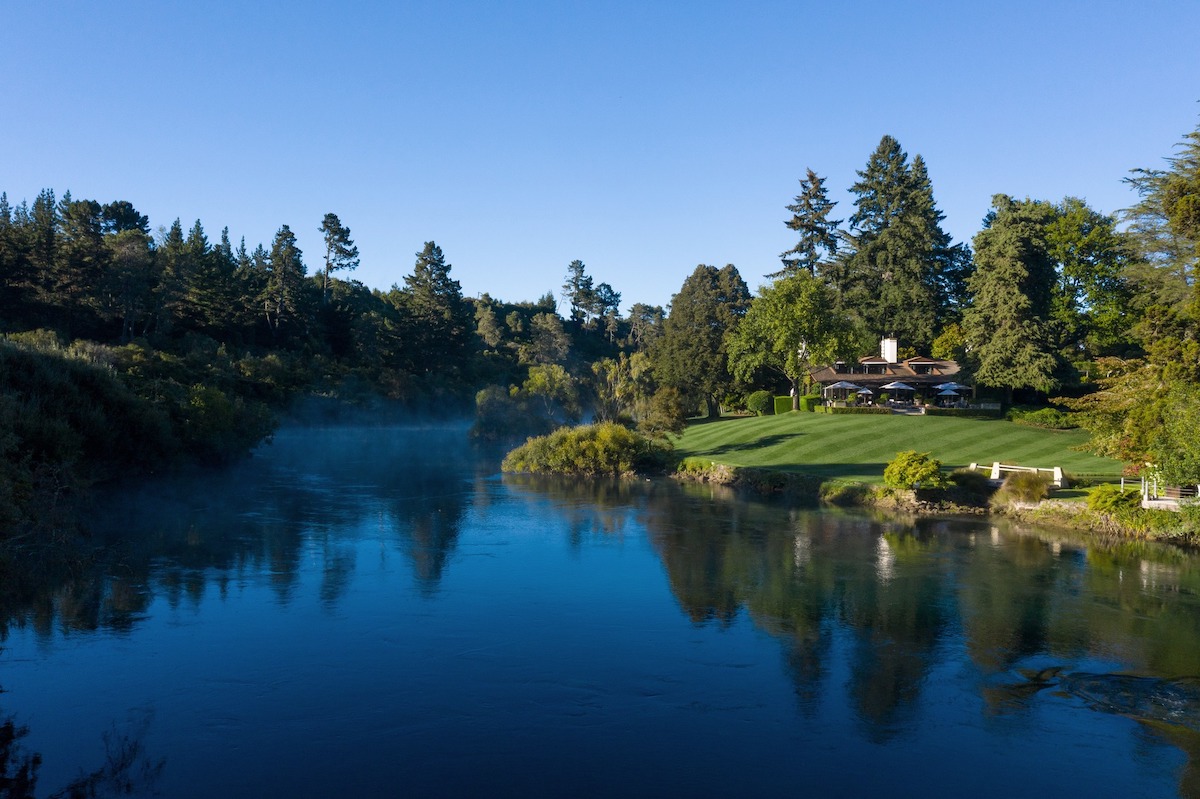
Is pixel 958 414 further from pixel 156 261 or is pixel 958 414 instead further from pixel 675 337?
pixel 156 261

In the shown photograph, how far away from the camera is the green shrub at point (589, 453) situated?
177 ft

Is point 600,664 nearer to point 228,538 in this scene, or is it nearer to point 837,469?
point 228,538

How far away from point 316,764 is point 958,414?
191 feet

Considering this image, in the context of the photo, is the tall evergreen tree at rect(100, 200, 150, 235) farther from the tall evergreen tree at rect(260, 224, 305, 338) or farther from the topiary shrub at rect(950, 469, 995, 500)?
the topiary shrub at rect(950, 469, 995, 500)

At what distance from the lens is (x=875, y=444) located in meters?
51.8

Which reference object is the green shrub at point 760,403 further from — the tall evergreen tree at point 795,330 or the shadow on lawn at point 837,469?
the shadow on lawn at point 837,469

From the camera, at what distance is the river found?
42.4 ft

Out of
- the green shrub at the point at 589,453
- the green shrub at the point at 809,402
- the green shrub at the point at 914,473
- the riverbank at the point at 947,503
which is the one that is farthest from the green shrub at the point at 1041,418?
the green shrub at the point at 589,453

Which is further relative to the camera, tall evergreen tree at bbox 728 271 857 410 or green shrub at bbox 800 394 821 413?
tall evergreen tree at bbox 728 271 857 410

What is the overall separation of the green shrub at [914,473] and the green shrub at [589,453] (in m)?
19.1

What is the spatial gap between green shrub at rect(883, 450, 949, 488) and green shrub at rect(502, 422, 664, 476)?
1912 centimetres

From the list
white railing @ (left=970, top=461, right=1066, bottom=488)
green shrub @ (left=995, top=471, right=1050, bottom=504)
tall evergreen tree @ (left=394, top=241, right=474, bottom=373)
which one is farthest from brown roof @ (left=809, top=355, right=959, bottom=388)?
tall evergreen tree @ (left=394, top=241, right=474, bottom=373)

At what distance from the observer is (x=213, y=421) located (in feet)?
165

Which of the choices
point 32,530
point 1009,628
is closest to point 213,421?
point 32,530
